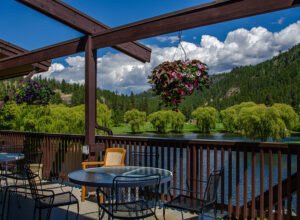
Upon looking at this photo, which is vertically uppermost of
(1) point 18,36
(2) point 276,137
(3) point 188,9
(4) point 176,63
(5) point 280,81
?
(5) point 280,81

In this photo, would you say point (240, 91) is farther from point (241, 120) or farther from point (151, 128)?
point (151, 128)

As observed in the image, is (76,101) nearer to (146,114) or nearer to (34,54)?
(146,114)

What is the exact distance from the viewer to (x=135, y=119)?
54.4 meters

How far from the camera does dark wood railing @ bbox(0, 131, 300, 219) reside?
295 centimetres

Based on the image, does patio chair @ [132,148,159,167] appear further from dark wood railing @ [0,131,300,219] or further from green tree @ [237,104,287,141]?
green tree @ [237,104,287,141]

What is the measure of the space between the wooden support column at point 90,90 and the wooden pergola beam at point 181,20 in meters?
0.13

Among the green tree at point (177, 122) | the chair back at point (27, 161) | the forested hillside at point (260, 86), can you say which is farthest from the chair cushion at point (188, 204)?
the forested hillside at point (260, 86)

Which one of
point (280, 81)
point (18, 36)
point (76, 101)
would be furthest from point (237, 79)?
point (18, 36)

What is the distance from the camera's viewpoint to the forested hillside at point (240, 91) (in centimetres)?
5925

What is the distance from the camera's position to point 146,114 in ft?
197

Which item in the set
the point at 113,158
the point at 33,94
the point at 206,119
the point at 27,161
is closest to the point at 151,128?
the point at 206,119

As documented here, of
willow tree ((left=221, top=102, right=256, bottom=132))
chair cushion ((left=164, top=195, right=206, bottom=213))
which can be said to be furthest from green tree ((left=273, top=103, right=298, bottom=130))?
chair cushion ((left=164, top=195, right=206, bottom=213))

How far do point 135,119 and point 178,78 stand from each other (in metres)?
51.5

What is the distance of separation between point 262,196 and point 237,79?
78.8 meters
